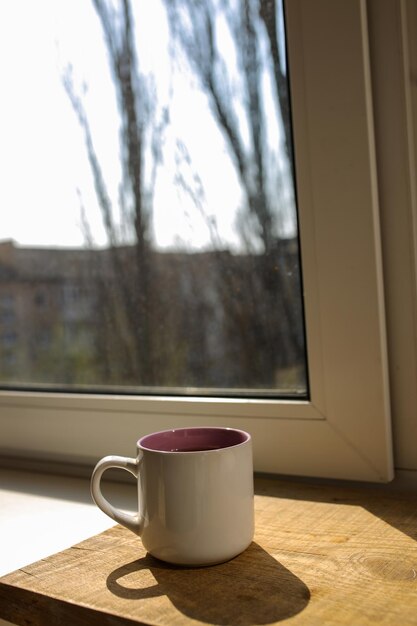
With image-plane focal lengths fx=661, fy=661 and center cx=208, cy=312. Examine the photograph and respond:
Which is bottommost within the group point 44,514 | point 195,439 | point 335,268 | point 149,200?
point 44,514

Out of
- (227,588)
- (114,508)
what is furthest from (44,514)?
(227,588)

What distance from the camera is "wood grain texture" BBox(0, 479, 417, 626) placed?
452 millimetres

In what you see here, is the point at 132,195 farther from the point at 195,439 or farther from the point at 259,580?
the point at 259,580

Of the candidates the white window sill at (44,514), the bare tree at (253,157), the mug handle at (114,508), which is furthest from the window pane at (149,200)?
the mug handle at (114,508)

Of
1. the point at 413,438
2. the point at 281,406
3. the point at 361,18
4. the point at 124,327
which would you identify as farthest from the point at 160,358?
the point at 361,18

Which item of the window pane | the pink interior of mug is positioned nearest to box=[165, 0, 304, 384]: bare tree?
the window pane

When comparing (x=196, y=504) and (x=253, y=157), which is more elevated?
(x=253, y=157)

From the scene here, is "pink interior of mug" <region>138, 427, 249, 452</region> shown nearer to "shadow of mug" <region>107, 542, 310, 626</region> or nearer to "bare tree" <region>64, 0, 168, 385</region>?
"shadow of mug" <region>107, 542, 310, 626</region>

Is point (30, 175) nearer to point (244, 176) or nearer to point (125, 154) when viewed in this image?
point (125, 154)

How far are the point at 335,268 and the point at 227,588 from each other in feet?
1.15

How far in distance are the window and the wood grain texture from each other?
96 millimetres

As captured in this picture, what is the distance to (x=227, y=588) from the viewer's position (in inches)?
19.3

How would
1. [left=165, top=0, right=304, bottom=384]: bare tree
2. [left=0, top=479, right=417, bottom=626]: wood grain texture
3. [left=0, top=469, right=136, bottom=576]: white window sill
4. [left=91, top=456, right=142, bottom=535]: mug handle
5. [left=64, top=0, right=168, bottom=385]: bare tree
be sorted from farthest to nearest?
Result: [left=64, top=0, right=168, bottom=385]: bare tree < [left=165, top=0, right=304, bottom=384]: bare tree < [left=0, top=469, right=136, bottom=576]: white window sill < [left=91, top=456, right=142, bottom=535]: mug handle < [left=0, top=479, right=417, bottom=626]: wood grain texture

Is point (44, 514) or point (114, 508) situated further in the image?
point (44, 514)
